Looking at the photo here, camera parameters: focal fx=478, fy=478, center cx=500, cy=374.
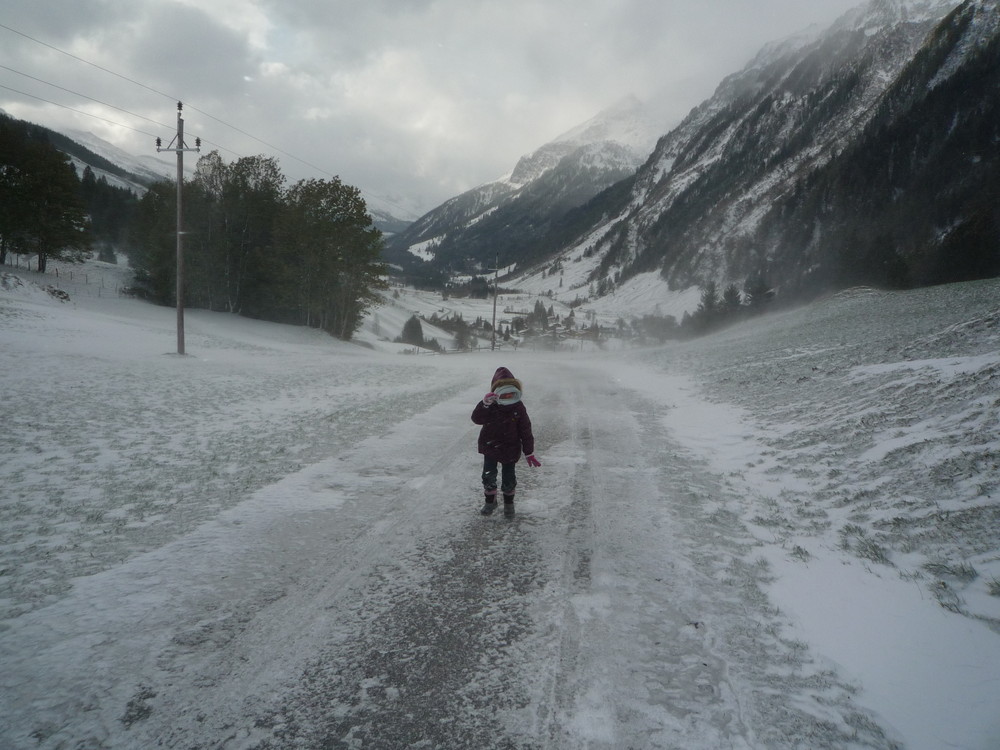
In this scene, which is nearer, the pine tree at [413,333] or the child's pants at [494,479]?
the child's pants at [494,479]

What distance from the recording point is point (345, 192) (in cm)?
3728

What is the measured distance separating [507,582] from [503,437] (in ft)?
6.29

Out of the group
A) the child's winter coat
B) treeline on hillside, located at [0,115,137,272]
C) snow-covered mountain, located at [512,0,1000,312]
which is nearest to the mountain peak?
snow-covered mountain, located at [512,0,1000,312]

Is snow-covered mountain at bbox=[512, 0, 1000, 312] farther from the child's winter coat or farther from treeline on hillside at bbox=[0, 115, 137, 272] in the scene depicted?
treeline on hillside at bbox=[0, 115, 137, 272]

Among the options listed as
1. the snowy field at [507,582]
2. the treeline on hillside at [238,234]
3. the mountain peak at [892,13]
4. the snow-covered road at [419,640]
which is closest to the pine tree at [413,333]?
the treeline on hillside at [238,234]

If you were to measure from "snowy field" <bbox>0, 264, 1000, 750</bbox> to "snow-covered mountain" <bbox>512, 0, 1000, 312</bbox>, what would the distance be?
156ft

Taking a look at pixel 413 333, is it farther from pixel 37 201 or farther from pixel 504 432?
pixel 504 432

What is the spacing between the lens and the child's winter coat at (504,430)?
5.71m

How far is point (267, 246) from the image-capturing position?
39.8m

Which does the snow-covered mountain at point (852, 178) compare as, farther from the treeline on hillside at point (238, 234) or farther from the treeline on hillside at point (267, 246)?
the treeline on hillside at point (238, 234)

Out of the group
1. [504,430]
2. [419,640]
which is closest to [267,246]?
[504,430]

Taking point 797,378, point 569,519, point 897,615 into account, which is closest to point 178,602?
point 569,519

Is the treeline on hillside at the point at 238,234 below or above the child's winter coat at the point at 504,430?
above

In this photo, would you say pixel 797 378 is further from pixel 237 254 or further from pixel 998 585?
pixel 237 254
